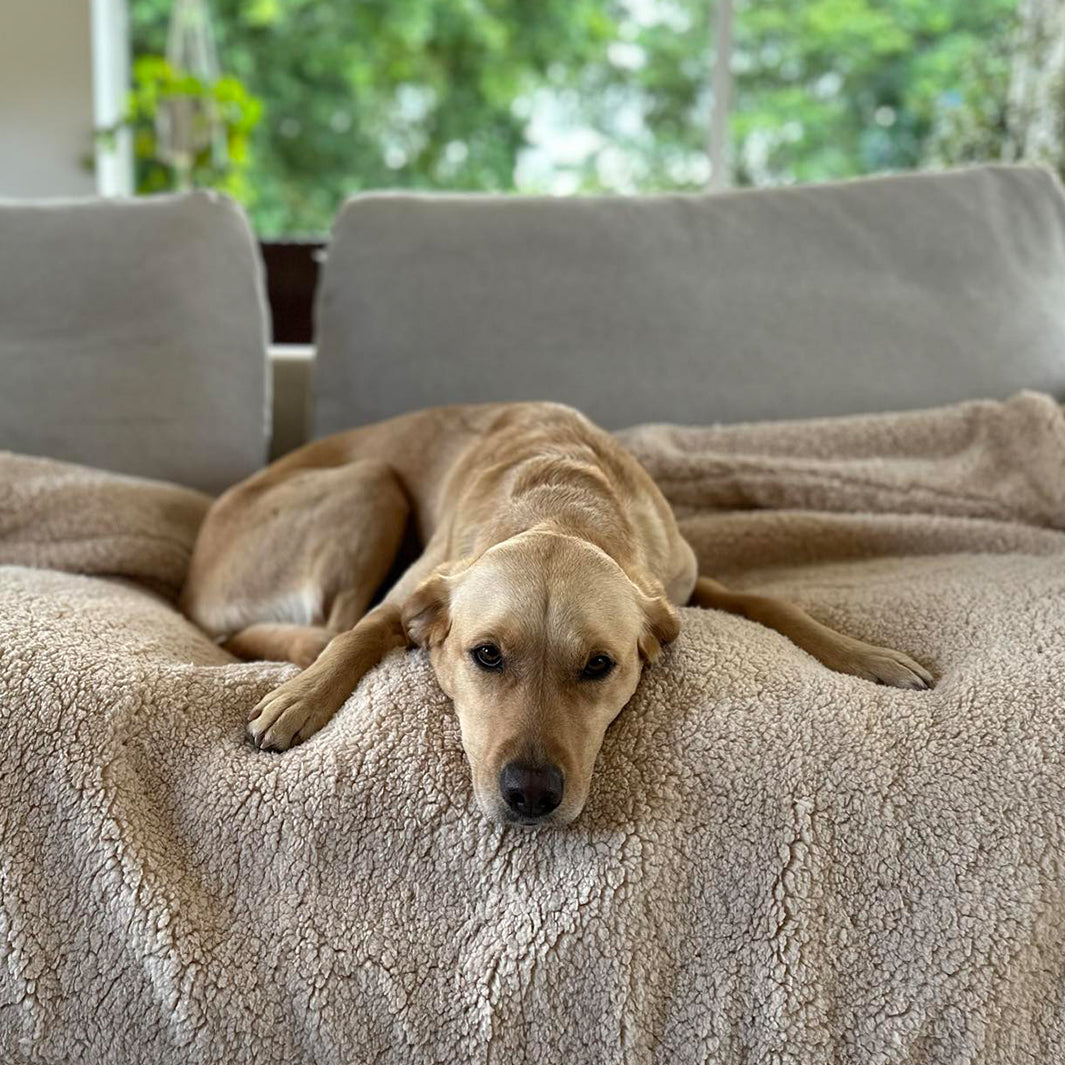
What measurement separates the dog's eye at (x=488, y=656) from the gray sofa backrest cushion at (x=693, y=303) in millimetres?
1220

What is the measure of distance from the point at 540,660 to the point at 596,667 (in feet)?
0.25

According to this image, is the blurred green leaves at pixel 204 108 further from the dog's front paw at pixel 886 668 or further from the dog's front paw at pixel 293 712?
the dog's front paw at pixel 886 668

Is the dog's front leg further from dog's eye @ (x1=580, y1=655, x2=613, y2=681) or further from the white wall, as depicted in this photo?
the white wall

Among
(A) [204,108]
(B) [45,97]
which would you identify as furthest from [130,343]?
(B) [45,97]

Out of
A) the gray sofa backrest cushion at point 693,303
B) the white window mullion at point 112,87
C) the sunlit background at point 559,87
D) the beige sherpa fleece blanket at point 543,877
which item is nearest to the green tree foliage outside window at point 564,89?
the sunlit background at point 559,87

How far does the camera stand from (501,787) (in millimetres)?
1382

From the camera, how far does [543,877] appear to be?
54.2 inches

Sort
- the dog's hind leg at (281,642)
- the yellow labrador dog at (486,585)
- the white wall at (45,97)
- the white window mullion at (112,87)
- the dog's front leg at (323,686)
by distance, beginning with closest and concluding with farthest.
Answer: the yellow labrador dog at (486,585) < the dog's front leg at (323,686) < the dog's hind leg at (281,642) < the white wall at (45,97) < the white window mullion at (112,87)

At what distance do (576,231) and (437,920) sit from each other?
5.99 feet

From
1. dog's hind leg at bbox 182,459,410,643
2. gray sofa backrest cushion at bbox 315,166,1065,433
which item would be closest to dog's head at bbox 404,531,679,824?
dog's hind leg at bbox 182,459,410,643

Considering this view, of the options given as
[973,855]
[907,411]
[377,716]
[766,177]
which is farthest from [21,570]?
[766,177]

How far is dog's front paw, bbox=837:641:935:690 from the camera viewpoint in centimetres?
174

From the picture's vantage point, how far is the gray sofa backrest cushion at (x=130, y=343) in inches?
104

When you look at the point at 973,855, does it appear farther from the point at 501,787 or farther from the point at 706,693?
the point at 501,787
